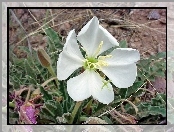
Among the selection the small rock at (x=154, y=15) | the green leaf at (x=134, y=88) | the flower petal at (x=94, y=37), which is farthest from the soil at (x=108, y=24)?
the flower petal at (x=94, y=37)

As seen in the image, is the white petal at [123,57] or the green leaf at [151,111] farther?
the green leaf at [151,111]

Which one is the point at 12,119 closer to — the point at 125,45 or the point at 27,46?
the point at 27,46

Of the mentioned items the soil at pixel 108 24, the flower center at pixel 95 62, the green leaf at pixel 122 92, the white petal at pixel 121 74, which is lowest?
the green leaf at pixel 122 92

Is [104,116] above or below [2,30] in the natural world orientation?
below

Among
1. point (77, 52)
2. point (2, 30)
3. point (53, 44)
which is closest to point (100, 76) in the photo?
point (77, 52)

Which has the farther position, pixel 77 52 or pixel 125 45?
pixel 125 45

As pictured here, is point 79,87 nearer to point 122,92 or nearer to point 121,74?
point 121,74

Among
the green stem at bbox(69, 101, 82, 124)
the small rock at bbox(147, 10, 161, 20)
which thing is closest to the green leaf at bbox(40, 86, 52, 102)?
the green stem at bbox(69, 101, 82, 124)

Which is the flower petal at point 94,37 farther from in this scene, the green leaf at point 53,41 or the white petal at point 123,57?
the green leaf at point 53,41
